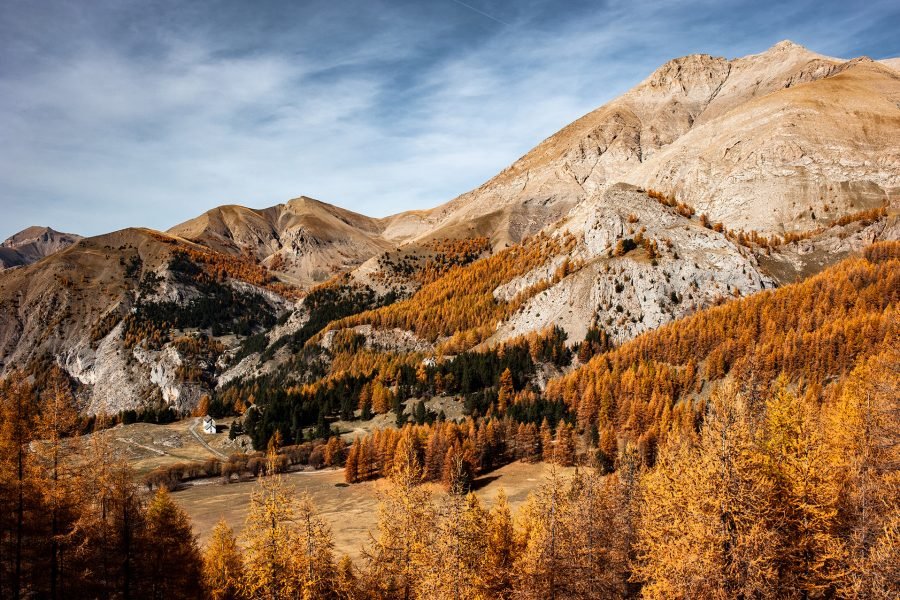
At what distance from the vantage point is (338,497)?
329 feet

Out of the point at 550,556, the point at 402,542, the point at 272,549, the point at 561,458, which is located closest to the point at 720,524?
the point at 550,556

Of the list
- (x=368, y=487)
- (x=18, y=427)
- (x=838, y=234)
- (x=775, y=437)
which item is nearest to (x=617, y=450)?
(x=368, y=487)

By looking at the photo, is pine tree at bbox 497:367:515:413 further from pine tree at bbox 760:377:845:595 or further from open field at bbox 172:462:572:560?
pine tree at bbox 760:377:845:595

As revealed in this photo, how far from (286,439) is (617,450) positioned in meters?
93.4

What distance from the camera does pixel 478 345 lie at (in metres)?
197

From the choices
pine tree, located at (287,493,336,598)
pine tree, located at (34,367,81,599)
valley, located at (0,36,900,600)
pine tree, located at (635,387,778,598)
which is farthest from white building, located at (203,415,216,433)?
pine tree, located at (635,387,778,598)

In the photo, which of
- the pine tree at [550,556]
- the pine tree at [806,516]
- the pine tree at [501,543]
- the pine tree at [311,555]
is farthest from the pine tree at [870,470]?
the pine tree at [311,555]

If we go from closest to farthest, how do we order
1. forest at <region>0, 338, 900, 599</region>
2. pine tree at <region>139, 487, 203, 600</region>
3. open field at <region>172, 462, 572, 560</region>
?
forest at <region>0, 338, 900, 599</region>, pine tree at <region>139, 487, 203, 600</region>, open field at <region>172, 462, 572, 560</region>

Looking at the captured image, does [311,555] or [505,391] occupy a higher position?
[311,555]

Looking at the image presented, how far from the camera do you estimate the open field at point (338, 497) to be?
80750 millimetres

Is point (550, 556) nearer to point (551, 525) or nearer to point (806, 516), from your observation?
point (551, 525)

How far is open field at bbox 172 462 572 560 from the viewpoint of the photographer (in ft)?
265

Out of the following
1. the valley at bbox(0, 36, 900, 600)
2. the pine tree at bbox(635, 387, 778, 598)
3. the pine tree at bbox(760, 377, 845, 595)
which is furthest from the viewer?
the valley at bbox(0, 36, 900, 600)

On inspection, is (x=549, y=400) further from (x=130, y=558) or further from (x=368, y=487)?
(x=130, y=558)
